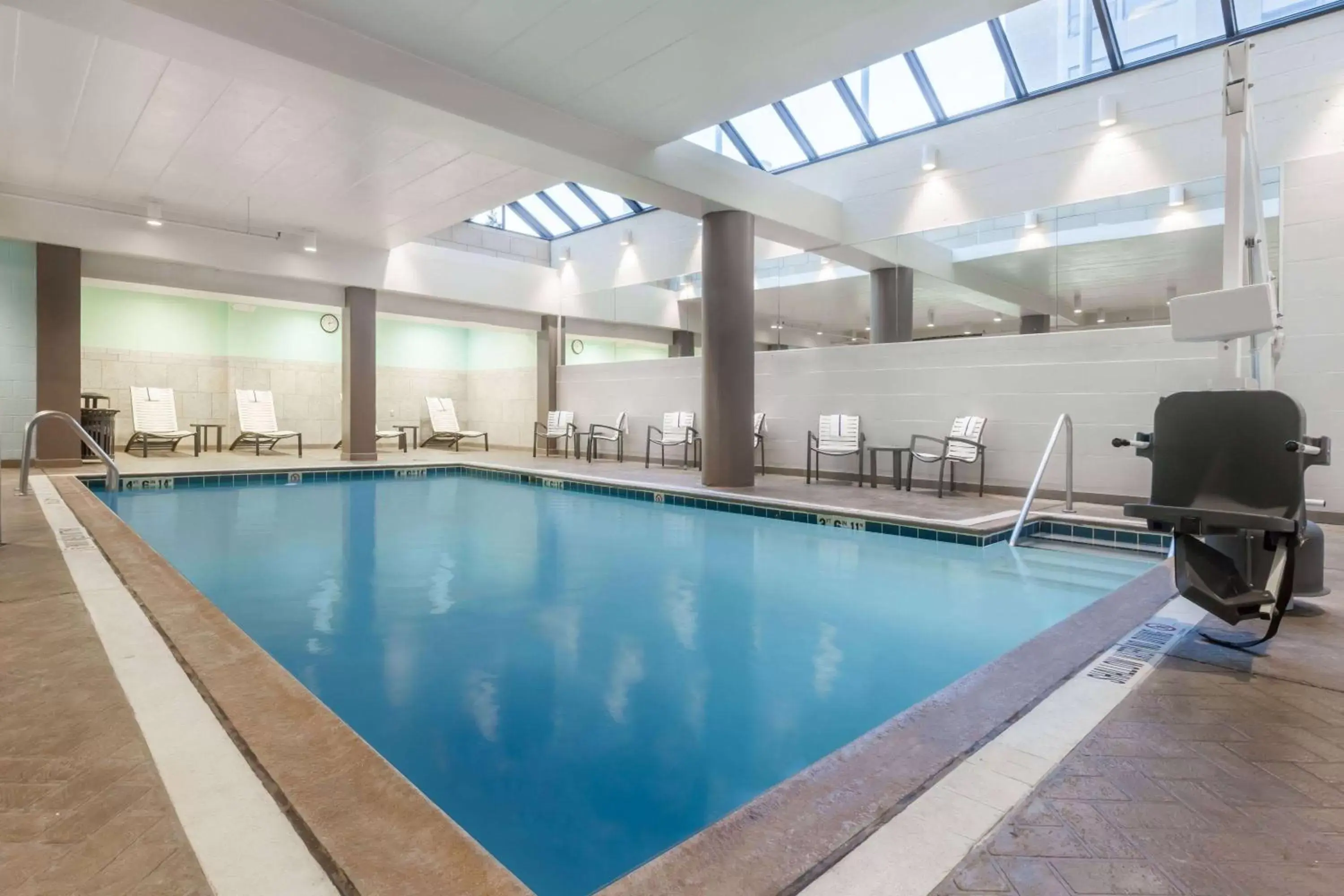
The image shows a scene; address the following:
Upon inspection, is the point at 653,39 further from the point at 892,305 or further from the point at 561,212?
the point at 561,212

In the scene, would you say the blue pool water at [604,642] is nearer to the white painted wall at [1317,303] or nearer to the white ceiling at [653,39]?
the white painted wall at [1317,303]

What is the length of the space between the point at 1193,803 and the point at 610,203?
1055cm

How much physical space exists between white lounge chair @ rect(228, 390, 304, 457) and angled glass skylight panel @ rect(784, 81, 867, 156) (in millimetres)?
8288

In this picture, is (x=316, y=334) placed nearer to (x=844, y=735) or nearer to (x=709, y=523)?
(x=709, y=523)

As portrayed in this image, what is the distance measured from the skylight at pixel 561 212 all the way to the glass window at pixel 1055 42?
16.6ft

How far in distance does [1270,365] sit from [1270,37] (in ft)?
13.2

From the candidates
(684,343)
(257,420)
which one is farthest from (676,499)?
(257,420)

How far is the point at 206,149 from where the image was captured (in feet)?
20.5

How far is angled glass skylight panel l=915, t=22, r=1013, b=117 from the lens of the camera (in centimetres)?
677

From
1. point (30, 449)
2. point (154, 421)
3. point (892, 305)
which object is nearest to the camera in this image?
point (30, 449)

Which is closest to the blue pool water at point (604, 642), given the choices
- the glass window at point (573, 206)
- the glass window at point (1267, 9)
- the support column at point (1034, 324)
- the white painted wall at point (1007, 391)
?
the white painted wall at point (1007, 391)

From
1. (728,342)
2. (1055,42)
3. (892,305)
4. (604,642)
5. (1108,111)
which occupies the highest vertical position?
(1055,42)

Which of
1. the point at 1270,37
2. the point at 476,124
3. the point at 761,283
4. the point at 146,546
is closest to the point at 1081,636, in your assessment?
the point at 146,546

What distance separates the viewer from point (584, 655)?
2539 mm
